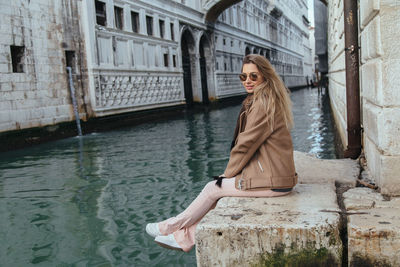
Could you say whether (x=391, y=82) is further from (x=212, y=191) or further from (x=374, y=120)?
(x=212, y=191)

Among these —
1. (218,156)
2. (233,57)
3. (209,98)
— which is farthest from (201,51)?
(218,156)

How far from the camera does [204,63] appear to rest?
25.6 metres

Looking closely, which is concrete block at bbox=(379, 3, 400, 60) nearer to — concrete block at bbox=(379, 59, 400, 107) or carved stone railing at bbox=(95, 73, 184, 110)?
concrete block at bbox=(379, 59, 400, 107)

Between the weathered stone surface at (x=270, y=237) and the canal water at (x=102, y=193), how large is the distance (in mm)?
725

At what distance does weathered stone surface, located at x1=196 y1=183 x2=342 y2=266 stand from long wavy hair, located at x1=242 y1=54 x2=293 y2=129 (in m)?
0.65

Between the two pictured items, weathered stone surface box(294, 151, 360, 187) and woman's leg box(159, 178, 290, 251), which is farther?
weathered stone surface box(294, 151, 360, 187)

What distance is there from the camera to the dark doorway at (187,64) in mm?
22641

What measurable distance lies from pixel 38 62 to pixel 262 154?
1033 centimetres

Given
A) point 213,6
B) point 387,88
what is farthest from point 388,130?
point 213,6

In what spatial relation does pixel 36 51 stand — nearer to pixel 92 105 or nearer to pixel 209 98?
pixel 92 105

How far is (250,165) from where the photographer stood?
9.57 feet

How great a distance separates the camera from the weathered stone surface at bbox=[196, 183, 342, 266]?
2338 mm

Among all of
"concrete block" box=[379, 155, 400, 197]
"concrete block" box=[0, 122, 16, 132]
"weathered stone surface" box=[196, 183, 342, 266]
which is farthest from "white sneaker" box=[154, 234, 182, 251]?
"concrete block" box=[0, 122, 16, 132]

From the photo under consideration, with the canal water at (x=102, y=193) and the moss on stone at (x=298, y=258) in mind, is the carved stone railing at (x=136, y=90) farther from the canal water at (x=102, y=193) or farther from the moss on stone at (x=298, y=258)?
the moss on stone at (x=298, y=258)
